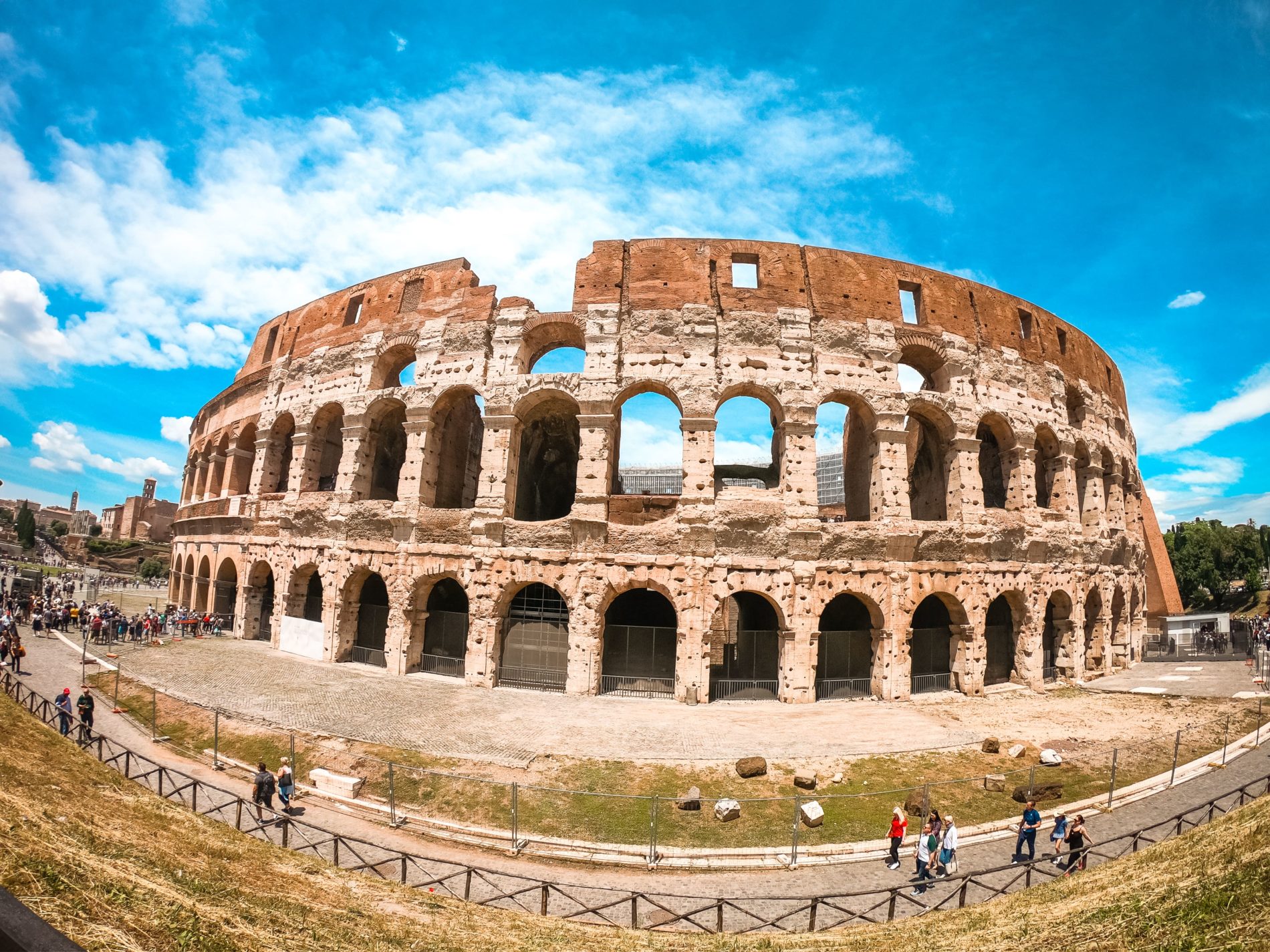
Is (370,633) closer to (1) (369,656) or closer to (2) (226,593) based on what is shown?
Result: (1) (369,656)

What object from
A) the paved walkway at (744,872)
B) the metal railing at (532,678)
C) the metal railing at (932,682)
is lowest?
the paved walkway at (744,872)

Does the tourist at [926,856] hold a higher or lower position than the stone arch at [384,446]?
lower

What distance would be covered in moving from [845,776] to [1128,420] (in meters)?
28.0

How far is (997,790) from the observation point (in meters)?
12.2

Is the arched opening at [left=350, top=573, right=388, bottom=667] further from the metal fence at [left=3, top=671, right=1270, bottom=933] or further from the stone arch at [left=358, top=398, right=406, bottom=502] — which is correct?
the metal fence at [left=3, top=671, right=1270, bottom=933]

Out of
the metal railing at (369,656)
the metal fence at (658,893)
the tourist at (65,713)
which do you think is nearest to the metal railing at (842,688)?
the metal fence at (658,893)

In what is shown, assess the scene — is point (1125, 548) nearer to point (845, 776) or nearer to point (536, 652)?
point (845, 776)

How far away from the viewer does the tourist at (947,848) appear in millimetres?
9195

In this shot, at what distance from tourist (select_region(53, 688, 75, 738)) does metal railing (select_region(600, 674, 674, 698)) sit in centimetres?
1227

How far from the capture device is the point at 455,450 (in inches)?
953

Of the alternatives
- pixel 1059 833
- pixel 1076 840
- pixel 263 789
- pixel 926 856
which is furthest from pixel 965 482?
pixel 263 789

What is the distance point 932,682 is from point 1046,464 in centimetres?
1060

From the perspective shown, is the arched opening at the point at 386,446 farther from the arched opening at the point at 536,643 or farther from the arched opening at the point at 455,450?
the arched opening at the point at 536,643

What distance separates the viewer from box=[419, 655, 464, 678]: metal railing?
2044 cm
